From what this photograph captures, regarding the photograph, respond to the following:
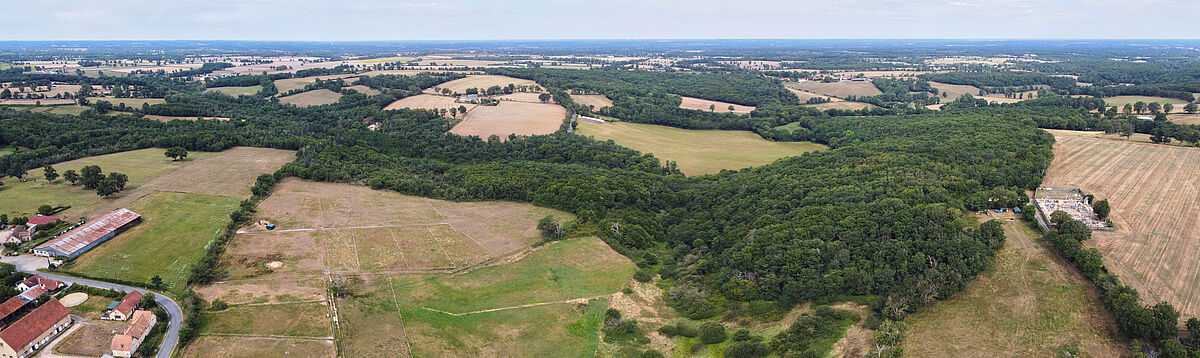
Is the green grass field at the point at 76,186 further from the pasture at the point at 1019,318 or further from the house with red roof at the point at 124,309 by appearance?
the pasture at the point at 1019,318

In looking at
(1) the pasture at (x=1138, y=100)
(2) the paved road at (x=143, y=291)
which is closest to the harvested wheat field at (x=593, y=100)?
(2) the paved road at (x=143, y=291)

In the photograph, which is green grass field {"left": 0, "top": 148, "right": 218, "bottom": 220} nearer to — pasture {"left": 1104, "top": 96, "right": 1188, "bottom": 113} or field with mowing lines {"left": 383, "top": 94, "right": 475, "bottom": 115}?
field with mowing lines {"left": 383, "top": 94, "right": 475, "bottom": 115}

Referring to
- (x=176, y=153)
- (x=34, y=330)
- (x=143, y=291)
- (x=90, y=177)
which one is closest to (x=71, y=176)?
(x=90, y=177)

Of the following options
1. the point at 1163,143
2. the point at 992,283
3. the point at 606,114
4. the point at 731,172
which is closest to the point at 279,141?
the point at 606,114

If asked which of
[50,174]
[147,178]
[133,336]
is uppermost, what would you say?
[50,174]

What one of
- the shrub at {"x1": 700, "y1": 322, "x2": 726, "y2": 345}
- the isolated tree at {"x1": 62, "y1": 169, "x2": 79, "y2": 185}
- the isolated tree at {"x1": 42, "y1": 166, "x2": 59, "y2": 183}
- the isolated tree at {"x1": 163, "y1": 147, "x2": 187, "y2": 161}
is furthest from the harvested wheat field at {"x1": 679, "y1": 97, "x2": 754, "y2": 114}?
the isolated tree at {"x1": 42, "y1": 166, "x2": 59, "y2": 183}

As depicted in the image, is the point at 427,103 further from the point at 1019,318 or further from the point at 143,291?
the point at 1019,318
